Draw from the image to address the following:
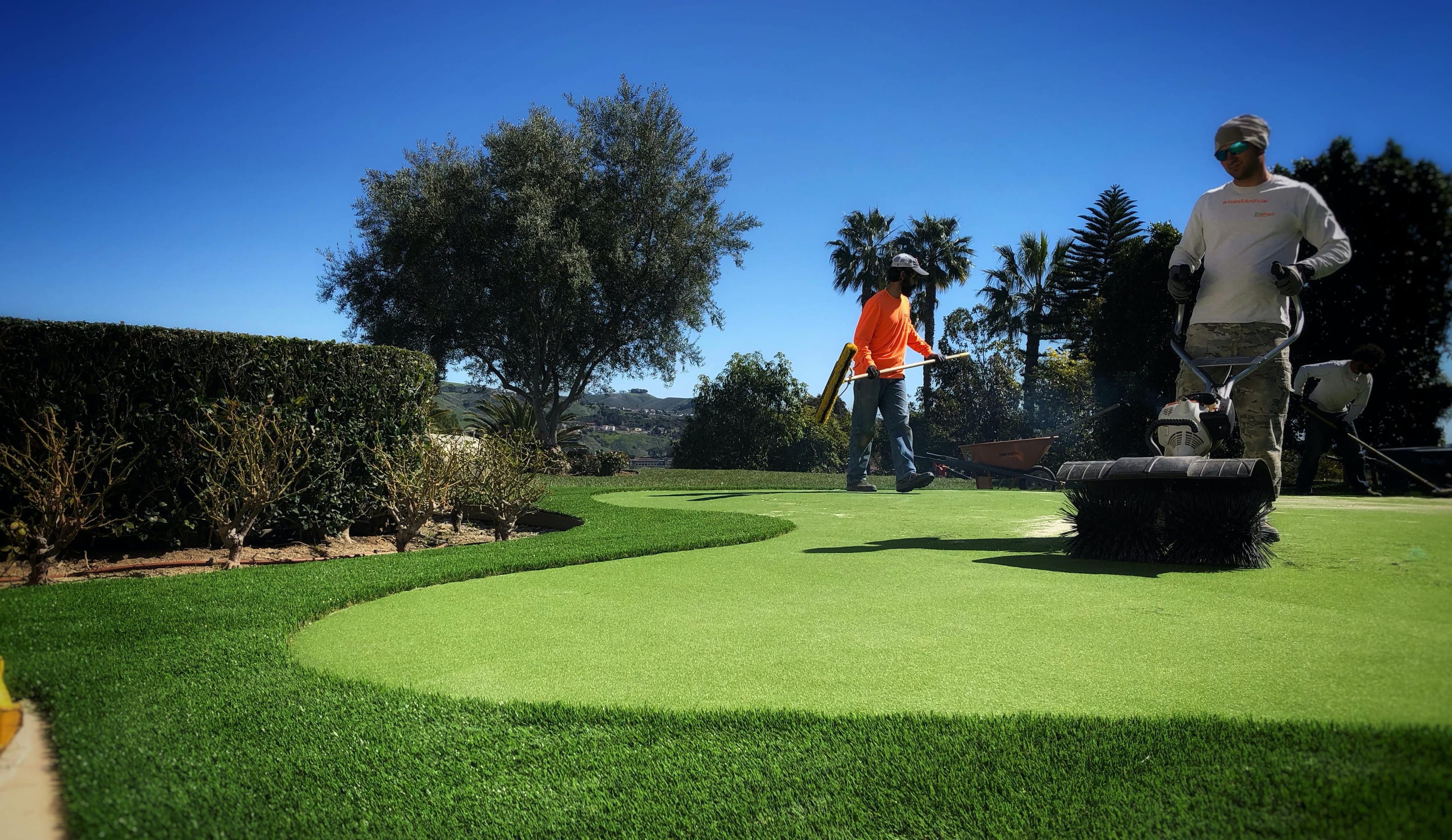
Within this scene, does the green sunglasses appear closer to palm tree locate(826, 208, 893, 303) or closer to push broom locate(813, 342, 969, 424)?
push broom locate(813, 342, 969, 424)

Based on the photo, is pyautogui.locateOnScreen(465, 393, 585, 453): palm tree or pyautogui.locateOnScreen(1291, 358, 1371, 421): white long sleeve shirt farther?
pyautogui.locateOnScreen(465, 393, 585, 453): palm tree

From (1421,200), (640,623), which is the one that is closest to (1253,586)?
(1421,200)

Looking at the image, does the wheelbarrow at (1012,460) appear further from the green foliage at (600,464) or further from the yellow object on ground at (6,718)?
the green foliage at (600,464)

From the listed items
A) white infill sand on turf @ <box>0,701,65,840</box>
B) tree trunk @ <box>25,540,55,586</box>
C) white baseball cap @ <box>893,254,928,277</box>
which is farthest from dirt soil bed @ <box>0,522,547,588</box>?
white baseball cap @ <box>893,254,928,277</box>

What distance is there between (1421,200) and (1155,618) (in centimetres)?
181

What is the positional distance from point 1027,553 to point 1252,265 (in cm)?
256

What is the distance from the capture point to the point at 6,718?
1.83m

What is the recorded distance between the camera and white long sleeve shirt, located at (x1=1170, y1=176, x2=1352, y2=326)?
1863 mm

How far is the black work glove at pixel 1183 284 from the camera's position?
Answer: 2584mm

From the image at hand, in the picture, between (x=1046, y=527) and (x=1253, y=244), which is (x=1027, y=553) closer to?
(x=1046, y=527)

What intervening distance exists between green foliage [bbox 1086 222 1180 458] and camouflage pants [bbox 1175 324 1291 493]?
21cm

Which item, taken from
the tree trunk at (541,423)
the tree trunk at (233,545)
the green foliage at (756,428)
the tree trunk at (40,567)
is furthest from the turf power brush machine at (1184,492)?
the green foliage at (756,428)

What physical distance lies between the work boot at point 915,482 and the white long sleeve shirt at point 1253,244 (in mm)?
5549

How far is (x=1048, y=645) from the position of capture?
8.75ft
